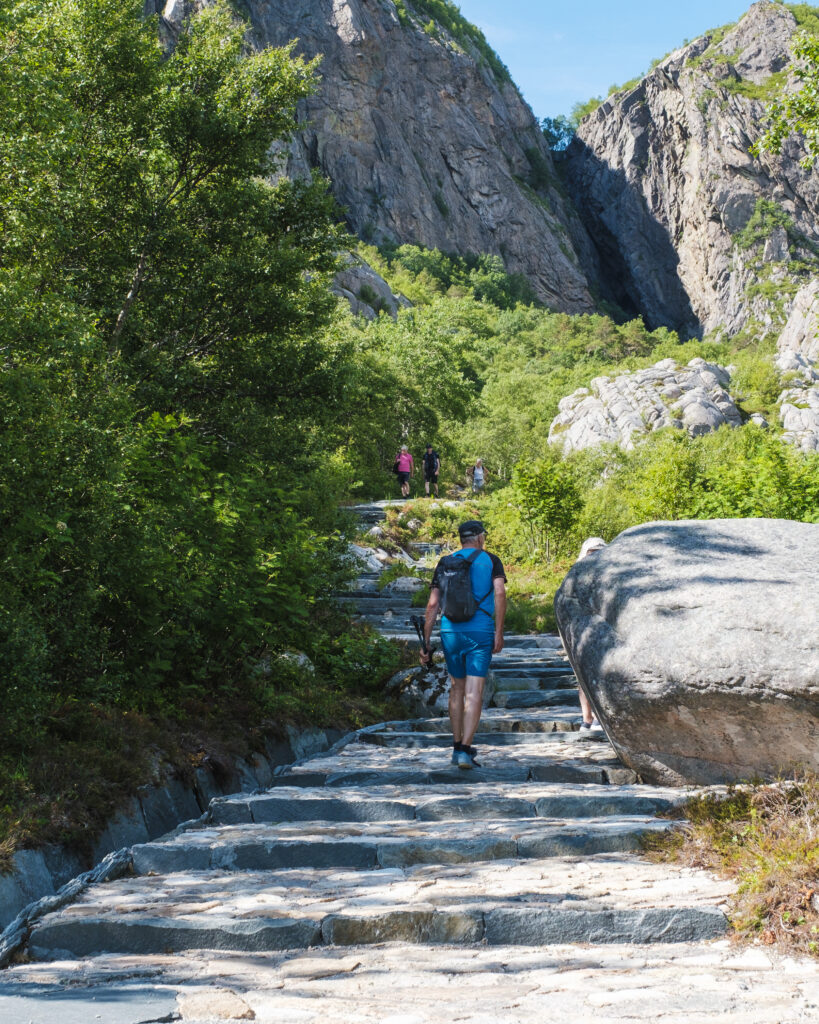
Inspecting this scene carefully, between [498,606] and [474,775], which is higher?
[498,606]

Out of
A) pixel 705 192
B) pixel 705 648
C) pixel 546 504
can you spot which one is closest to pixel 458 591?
pixel 705 648

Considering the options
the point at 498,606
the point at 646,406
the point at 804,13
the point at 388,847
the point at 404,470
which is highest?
the point at 804,13

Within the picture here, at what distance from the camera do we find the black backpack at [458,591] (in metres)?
5.68

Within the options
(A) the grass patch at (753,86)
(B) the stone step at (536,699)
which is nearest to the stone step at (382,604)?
(B) the stone step at (536,699)

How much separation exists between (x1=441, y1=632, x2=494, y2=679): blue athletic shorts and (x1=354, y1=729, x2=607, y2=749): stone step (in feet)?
5.31

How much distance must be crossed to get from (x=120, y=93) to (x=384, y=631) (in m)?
8.89

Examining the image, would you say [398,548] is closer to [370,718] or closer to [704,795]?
[370,718]

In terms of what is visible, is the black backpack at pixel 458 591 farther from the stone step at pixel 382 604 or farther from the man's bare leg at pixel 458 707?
the stone step at pixel 382 604

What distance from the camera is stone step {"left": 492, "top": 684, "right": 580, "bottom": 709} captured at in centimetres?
869

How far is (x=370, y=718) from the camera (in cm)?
845

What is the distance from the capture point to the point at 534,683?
938 cm

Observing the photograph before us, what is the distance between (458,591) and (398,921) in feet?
9.21

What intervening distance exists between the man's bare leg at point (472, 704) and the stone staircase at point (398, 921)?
0.51m

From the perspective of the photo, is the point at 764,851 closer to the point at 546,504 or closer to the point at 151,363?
the point at 151,363
